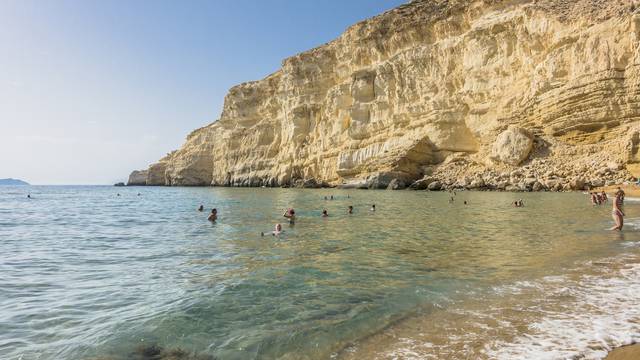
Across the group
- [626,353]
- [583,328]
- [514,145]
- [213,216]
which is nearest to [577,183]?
[514,145]

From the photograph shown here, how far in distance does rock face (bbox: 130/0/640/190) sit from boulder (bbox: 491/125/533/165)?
9 centimetres

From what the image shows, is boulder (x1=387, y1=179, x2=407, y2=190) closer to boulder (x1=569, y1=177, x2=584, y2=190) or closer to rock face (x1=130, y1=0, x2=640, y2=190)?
rock face (x1=130, y1=0, x2=640, y2=190)

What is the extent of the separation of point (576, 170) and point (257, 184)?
4689 cm

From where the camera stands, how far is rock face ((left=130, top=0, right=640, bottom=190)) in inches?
1304

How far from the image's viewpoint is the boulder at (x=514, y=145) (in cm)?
3728

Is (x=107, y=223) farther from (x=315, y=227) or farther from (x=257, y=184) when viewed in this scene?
(x=257, y=184)

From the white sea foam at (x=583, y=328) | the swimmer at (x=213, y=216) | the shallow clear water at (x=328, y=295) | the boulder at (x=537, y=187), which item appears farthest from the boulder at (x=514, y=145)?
the white sea foam at (x=583, y=328)

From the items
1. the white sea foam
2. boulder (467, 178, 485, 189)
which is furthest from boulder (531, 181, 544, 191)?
the white sea foam

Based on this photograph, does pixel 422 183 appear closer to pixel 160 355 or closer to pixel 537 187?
pixel 537 187

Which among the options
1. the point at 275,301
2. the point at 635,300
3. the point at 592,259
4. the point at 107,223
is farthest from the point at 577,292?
the point at 107,223

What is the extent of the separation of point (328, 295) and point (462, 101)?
139 feet

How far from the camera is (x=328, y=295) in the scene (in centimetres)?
634

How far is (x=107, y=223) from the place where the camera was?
61.6 feet

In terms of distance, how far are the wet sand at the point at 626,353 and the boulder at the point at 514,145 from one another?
1444 inches
